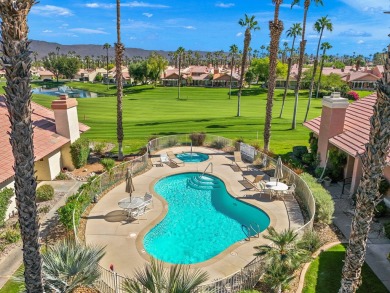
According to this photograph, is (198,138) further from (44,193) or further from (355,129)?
(44,193)

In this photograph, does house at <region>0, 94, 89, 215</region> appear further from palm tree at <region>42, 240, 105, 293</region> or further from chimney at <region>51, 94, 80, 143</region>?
palm tree at <region>42, 240, 105, 293</region>

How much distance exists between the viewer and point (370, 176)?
8.57 meters

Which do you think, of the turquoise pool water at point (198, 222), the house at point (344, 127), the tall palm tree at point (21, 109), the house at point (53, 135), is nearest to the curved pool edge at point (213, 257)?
the turquoise pool water at point (198, 222)

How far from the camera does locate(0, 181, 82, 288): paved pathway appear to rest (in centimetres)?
1294

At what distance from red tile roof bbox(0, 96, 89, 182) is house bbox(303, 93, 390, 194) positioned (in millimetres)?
19361

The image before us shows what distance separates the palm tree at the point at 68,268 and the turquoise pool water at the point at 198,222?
449 centimetres

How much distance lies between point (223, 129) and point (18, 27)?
3166 centimetres

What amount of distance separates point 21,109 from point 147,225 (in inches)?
420

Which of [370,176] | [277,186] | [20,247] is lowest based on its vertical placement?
[20,247]

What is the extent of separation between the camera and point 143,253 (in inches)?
549

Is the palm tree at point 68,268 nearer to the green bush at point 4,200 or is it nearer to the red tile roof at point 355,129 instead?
the green bush at point 4,200

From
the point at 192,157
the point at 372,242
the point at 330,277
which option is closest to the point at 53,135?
the point at 192,157

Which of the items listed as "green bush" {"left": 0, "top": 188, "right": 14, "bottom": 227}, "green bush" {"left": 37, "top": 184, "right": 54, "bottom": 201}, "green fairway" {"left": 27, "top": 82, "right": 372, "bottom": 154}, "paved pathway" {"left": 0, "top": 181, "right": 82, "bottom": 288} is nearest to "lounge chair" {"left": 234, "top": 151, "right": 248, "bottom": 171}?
"green fairway" {"left": 27, "top": 82, "right": 372, "bottom": 154}

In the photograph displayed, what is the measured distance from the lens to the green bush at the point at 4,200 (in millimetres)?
15820
